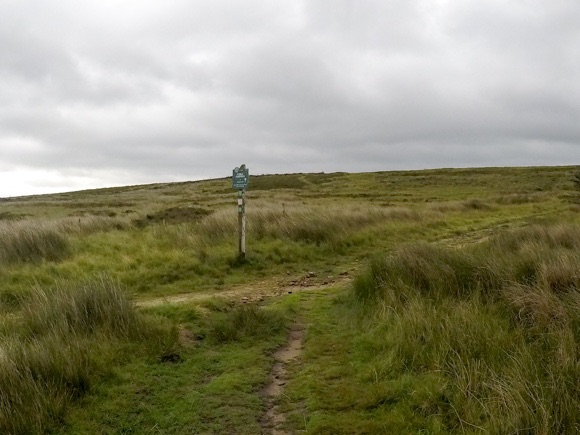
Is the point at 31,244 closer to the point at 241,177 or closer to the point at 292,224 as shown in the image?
the point at 241,177

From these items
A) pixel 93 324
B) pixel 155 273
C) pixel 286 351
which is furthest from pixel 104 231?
pixel 286 351

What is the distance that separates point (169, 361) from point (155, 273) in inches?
236

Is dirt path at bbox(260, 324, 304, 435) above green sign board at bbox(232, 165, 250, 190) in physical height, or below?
below

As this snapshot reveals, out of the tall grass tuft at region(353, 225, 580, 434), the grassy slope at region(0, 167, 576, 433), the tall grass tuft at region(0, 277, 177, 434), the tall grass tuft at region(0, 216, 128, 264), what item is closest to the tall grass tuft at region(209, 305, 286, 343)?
the grassy slope at region(0, 167, 576, 433)

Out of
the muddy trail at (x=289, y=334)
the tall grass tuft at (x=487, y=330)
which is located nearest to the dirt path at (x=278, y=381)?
the muddy trail at (x=289, y=334)

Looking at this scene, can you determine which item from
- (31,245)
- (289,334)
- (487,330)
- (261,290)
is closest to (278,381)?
(289,334)

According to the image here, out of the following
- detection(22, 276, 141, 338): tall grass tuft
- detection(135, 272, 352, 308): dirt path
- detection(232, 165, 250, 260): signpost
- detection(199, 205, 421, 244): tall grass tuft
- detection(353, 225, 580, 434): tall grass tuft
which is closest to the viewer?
detection(353, 225, 580, 434): tall grass tuft

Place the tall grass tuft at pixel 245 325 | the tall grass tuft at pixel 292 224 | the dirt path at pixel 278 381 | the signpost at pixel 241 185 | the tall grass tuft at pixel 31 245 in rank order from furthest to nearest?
1. the tall grass tuft at pixel 292 224
2. the signpost at pixel 241 185
3. the tall grass tuft at pixel 31 245
4. the tall grass tuft at pixel 245 325
5. the dirt path at pixel 278 381

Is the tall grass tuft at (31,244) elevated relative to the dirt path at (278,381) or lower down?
elevated

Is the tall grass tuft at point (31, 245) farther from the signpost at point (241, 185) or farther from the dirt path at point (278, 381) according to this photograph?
the dirt path at point (278, 381)

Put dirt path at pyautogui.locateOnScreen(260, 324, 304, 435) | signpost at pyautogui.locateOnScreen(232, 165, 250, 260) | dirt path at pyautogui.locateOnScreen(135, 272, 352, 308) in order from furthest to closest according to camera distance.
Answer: signpost at pyautogui.locateOnScreen(232, 165, 250, 260), dirt path at pyautogui.locateOnScreen(135, 272, 352, 308), dirt path at pyautogui.locateOnScreen(260, 324, 304, 435)

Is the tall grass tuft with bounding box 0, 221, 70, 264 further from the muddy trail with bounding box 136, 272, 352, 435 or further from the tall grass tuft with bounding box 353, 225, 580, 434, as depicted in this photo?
the tall grass tuft with bounding box 353, 225, 580, 434

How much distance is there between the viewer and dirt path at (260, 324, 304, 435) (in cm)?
459

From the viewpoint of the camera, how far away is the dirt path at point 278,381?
181 inches
